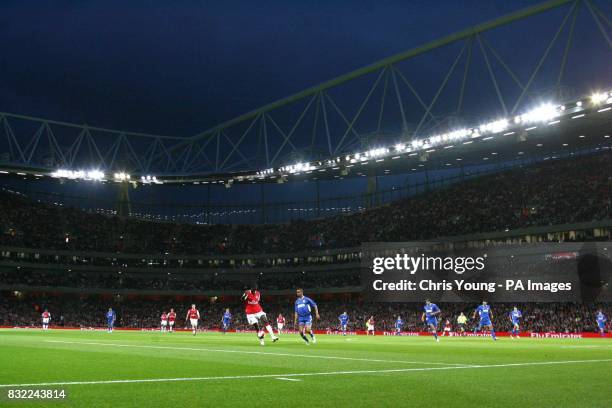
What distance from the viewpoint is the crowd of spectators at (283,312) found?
50.7 metres

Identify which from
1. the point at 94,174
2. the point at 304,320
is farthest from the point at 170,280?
the point at 304,320

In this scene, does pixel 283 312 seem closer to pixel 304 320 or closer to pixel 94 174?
pixel 94 174

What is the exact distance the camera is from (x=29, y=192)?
316 ft

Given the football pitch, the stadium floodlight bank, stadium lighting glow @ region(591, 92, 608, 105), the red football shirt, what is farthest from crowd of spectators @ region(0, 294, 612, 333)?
the football pitch

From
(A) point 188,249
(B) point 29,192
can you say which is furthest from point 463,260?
(B) point 29,192

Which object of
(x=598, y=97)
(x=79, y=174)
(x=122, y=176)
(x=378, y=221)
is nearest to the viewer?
(x=598, y=97)

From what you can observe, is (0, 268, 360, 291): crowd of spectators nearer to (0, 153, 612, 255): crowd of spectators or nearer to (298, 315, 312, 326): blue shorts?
(0, 153, 612, 255): crowd of spectators

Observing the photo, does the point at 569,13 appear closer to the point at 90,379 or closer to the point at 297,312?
the point at 297,312

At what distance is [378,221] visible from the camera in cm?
8362

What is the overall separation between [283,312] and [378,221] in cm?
1704

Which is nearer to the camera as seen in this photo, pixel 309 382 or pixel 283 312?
pixel 309 382


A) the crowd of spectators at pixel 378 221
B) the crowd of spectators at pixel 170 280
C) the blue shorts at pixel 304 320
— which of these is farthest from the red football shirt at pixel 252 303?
the crowd of spectators at pixel 170 280

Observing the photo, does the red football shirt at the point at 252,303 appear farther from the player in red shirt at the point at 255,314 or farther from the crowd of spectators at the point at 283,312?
the crowd of spectators at the point at 283,312

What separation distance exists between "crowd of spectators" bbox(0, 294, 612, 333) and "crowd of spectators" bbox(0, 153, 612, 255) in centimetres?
811
